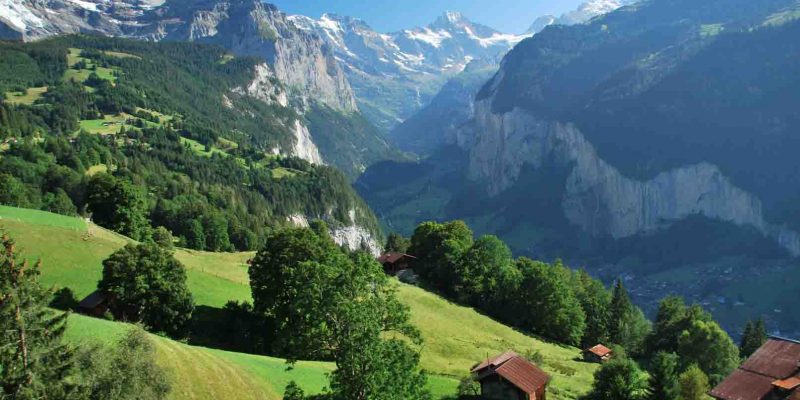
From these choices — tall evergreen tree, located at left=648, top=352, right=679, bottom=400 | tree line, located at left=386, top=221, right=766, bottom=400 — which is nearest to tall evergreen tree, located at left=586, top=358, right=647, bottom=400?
tall evergreen tree, located at left=648, top=352, right=679, bottom=400

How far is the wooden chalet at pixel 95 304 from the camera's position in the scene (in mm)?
50406

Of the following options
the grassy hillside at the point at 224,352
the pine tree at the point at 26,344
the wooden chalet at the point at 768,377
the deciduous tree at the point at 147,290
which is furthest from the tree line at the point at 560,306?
the pine tree at the point at 26,344

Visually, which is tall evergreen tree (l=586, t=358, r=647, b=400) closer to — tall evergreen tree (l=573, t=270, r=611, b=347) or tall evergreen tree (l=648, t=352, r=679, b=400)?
tall evergreen tree (l=648, t=352, r=679, b=400)

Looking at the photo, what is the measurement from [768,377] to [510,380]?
742 inches

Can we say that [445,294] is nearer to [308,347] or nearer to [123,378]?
[308,347]

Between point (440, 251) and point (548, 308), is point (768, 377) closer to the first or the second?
point (548, 308)

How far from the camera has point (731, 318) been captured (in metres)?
173

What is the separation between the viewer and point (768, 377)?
45.3 meters

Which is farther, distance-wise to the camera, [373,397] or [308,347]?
[308,347]

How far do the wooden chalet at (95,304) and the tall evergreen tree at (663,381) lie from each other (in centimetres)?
4497

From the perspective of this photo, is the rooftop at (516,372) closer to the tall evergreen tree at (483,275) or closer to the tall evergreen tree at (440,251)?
the tall evergreen tree at (483,275)

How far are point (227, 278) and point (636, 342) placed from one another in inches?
2418

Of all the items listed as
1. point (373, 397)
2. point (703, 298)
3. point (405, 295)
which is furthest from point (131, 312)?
point (703, 298)

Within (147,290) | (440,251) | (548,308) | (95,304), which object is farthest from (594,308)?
(95,304)
